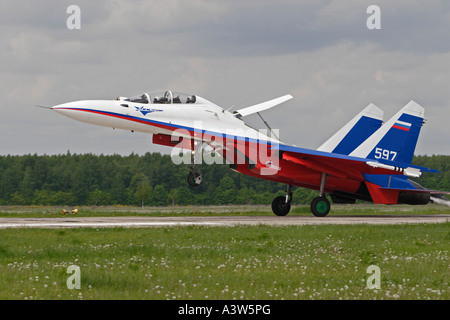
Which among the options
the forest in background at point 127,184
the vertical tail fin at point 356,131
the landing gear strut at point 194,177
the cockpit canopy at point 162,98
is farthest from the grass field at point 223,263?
the forest in background at point 127,184

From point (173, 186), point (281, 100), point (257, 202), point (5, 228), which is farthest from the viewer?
point (173, 186)

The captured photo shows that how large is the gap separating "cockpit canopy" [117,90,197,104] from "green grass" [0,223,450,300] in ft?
23.5

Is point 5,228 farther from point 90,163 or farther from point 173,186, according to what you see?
point 90,163

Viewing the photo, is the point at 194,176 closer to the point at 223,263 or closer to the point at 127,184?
the point at 223,263

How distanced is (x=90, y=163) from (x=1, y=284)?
65.2 m

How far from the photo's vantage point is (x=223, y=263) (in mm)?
12508

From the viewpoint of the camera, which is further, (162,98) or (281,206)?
(281,206)

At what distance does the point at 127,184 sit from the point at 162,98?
42.4 meters

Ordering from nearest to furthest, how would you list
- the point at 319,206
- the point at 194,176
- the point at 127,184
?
the point at 194,176 < the point at 319,206 < the point at 127,184

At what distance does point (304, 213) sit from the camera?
32.5 meters

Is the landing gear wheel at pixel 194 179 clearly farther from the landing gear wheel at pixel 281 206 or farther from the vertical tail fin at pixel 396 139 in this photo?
the vertical tail fin at pixel 396 139

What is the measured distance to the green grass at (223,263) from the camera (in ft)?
31.3

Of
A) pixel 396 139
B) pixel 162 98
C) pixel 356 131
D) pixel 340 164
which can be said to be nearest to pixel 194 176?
pixel 162 98
